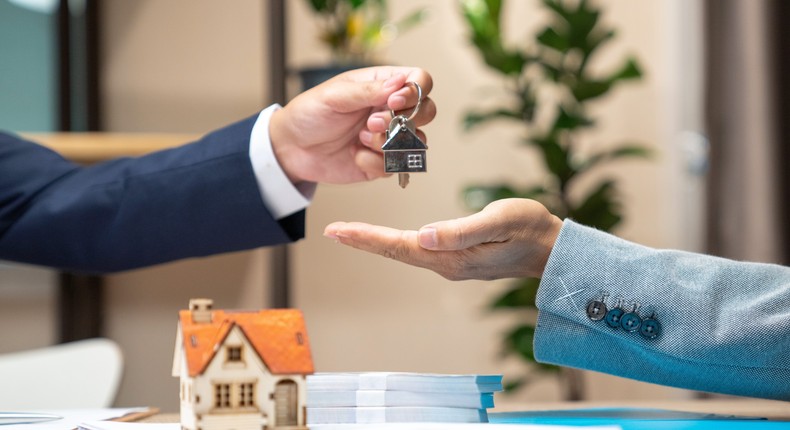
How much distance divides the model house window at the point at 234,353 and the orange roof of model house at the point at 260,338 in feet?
0.04

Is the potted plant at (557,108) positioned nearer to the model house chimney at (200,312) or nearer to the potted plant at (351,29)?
the potted plant at (351,29)

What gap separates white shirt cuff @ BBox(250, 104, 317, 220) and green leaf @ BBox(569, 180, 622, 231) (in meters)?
1.39

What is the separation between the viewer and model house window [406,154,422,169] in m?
0.91

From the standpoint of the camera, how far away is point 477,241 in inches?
34.0

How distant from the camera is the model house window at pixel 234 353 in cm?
70

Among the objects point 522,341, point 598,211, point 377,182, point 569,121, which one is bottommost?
point 522,341

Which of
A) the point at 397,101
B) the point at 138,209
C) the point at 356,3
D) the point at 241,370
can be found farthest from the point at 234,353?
the point at 356,3

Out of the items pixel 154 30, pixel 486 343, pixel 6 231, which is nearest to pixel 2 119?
pixel 154 30

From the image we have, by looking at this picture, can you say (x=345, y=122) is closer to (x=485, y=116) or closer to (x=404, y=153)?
(x=404, y=153)

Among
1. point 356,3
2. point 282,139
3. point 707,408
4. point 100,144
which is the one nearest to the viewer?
point 707,408

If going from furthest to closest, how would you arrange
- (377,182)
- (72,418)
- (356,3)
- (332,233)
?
(377,182), (356,3), (72,418), (332,233)

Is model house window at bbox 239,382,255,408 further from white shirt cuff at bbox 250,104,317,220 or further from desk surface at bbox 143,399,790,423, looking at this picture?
white shirt cuff at bbox 250,104,317,220

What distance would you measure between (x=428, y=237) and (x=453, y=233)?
2 cm

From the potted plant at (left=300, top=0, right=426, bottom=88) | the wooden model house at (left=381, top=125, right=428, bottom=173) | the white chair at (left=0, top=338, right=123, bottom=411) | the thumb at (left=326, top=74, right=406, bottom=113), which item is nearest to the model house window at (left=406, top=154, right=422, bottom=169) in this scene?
the wooden model house at (left=381, top=125, right=428, bottom=173)
